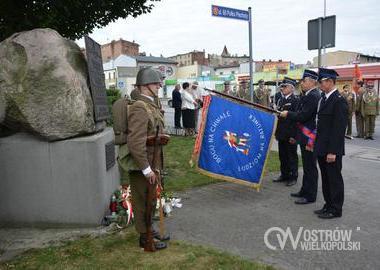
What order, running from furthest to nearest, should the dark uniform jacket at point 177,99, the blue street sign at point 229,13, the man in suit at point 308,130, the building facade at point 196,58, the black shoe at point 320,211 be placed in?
the building facade at point 196,58, the dark uniform jacket at point 177,99, the blue street sign at point 229,13, the man in suit at point 308,130, the black shoe at point 320,211

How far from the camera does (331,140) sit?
562 cm

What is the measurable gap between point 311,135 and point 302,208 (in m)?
1.11

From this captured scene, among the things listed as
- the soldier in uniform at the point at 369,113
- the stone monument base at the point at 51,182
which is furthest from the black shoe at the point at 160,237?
the soldier in uniform at the point at 369,113

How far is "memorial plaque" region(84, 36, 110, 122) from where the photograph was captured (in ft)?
18.9

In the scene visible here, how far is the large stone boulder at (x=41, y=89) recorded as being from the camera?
5195 mm

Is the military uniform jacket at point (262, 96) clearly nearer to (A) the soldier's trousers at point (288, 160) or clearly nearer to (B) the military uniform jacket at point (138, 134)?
(A) the soldier's trousers at point (288, 160)

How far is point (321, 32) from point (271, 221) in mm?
5381

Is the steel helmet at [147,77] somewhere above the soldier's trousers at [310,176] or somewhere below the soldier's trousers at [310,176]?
above

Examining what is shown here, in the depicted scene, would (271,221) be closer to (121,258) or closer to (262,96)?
(121,258)

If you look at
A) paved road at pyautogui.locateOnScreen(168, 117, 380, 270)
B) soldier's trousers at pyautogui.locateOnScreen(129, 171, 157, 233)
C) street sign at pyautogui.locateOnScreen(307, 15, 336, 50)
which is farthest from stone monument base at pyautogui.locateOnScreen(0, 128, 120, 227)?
street sign at pyautogui.locateOnScreen(307, 15, 336, 50)

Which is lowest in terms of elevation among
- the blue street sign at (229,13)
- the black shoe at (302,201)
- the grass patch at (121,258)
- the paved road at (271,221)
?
the paved road at (271,221)

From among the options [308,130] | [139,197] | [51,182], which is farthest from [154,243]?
[308,130]

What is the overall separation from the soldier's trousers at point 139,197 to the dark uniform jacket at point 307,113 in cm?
296

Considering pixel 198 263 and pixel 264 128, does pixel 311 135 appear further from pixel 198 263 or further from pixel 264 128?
pixel 198 263
